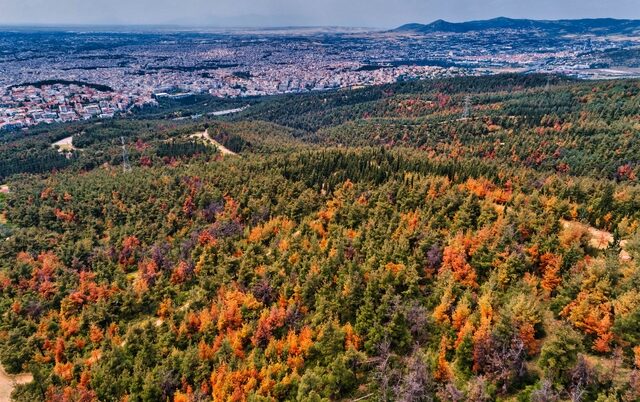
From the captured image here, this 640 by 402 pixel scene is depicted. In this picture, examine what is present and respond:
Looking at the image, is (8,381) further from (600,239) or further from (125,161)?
(125,161)

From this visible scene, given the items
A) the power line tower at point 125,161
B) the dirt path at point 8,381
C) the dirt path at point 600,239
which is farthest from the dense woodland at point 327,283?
the power line tower at point 125,161

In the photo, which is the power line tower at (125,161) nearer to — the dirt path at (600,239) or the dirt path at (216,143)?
the dirt path at (216,143)

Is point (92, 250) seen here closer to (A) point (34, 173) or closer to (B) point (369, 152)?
(B) point (369, 152)

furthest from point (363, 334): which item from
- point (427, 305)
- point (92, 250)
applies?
point (92, 250)

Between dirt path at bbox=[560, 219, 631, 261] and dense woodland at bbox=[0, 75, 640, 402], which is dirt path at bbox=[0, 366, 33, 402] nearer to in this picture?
dense woodland at bbox=[0, 75, 640, 402]

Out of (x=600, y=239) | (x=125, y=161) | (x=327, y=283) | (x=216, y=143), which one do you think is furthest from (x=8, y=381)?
(x=216, y=143)
